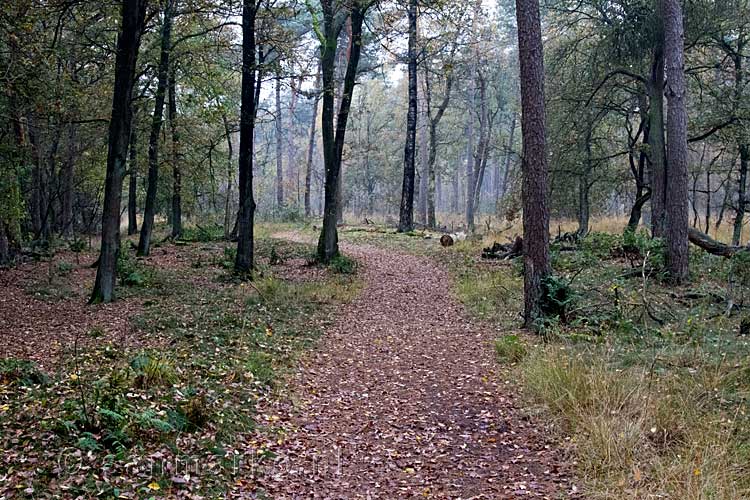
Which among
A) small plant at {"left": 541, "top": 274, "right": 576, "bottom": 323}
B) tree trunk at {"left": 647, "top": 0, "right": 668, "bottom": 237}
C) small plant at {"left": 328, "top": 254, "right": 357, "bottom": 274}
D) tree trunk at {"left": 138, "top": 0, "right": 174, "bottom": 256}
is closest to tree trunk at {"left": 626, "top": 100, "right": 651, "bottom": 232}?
tree trunk at {"left": 647, "top": 0, "right": 668, "bottom": 237}

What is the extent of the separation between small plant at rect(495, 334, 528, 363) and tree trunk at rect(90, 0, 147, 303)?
6859 millimetres

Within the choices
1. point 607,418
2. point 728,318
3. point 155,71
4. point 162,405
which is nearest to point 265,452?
point 162,405

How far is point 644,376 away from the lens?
16.6 feet

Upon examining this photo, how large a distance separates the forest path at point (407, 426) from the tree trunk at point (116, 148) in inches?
171

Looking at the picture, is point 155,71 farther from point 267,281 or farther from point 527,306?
point 527,306

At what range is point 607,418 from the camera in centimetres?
445

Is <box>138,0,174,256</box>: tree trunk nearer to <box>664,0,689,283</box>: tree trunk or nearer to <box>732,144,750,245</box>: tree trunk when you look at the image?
<box>664,0,689,283</box>: tree trunk

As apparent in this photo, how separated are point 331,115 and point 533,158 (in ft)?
26.0

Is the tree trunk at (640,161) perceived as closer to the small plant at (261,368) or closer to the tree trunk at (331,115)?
the tree trunk at (331,115)

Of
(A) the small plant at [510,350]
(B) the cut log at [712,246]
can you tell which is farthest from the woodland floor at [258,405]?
(B) the cut log at [712,246]

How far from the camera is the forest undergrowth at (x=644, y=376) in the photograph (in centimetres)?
377

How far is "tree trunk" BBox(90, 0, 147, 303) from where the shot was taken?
9.53 meters

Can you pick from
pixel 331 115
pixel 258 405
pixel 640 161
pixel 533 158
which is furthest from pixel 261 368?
pixel 640 161

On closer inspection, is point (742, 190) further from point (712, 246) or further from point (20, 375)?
point (20, 375)
